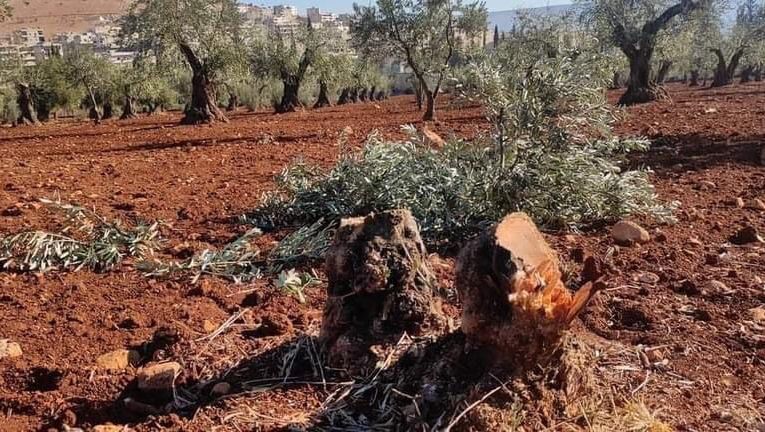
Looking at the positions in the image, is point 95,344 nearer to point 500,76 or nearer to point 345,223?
point 345,223

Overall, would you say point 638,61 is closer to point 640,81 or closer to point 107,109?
point 640,81

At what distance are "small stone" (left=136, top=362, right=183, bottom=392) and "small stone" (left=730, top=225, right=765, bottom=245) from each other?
13.0ft

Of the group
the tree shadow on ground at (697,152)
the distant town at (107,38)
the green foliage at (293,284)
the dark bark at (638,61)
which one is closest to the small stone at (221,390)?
the green foliage at (293,284)

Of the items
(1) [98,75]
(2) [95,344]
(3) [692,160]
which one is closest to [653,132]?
(3) [692,160]

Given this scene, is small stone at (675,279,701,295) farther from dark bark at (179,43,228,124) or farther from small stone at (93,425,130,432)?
dark bark at (179,43,228,124)

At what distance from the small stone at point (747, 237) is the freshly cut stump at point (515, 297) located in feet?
10.5

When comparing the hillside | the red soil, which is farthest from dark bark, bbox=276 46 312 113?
the hillside

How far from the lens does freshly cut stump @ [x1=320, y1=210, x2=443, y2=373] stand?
102 inches

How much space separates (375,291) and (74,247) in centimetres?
272

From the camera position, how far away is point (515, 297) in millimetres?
2002

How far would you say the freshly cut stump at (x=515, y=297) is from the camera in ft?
6.66

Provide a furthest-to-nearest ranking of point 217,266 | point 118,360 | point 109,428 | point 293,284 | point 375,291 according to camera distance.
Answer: point 217,266 < point 293,284 < point 118,360 < point 375,291 < point 109,428

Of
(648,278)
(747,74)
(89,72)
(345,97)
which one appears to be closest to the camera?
(648,278)

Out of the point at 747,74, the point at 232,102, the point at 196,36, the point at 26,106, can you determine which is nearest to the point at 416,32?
the point at 196,36
